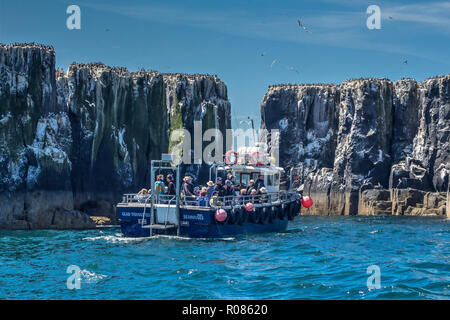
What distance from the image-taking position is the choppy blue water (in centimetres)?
1812

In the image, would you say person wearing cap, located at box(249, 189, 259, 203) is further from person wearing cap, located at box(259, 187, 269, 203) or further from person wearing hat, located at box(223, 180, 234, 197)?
person wearing hat, located at box(223, 180, 234, 197)

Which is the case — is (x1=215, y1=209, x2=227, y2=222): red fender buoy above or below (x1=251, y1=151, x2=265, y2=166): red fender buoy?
below

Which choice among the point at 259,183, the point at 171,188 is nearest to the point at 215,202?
the point at 171,188

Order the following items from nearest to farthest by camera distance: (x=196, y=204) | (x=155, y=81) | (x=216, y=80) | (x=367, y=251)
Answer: (x=367, y=251), (x=196, y=204), (x=155, y=81), (x=216, y=80)

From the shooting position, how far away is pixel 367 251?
2698 centimetres

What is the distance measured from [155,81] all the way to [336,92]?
73.7 feet

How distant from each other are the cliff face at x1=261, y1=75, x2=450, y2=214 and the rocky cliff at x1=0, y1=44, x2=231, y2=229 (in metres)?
10.9

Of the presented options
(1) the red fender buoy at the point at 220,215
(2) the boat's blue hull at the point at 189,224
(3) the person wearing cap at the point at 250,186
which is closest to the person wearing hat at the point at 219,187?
(2) the boat's blue hull at the point at 189,224

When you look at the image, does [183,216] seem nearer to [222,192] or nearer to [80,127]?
[222,192]

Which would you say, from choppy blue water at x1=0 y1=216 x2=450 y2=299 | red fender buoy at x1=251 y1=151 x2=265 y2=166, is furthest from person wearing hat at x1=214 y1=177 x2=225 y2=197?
red fender buoy at x1=251 y1=151 x2=265 y2=166

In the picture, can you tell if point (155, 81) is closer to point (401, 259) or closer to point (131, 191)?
point (131, 191)

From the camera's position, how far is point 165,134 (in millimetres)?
56625

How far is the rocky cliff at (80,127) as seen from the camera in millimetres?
42000

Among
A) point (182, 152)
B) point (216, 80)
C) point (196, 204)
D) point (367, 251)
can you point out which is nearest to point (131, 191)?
point (182, 152)
